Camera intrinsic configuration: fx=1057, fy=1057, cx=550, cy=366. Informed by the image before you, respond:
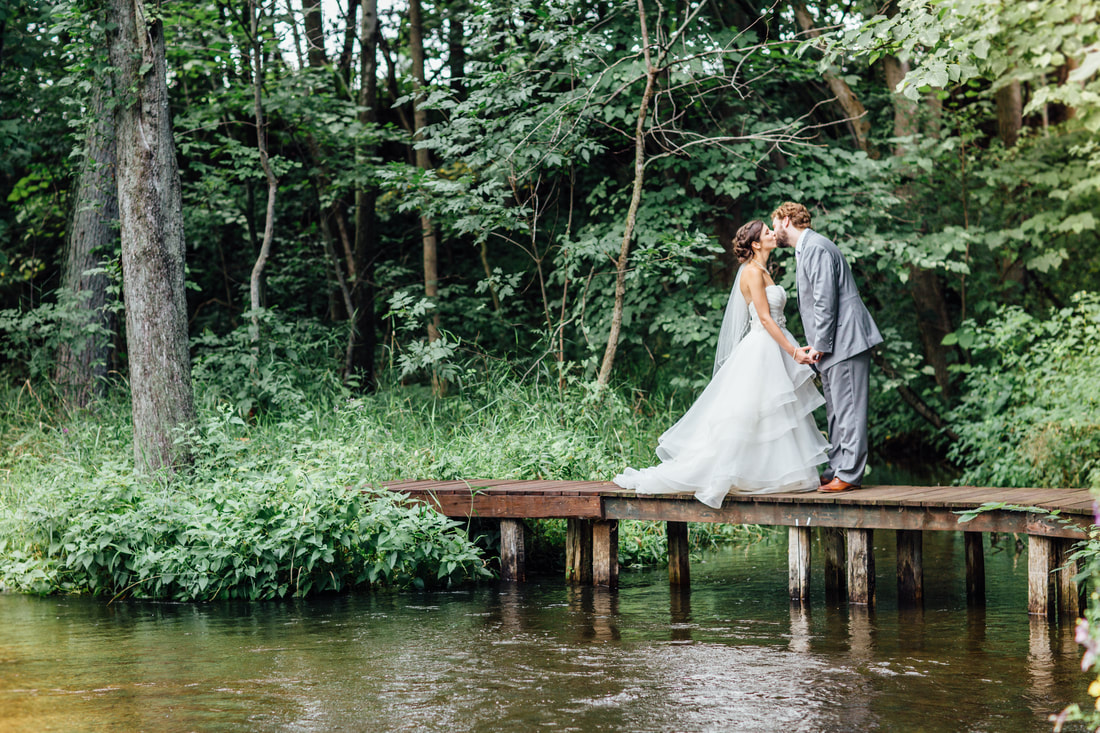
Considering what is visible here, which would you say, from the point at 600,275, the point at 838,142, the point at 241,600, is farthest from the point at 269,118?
the point at 241,600

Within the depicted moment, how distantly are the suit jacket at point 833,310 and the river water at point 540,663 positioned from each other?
1796mm

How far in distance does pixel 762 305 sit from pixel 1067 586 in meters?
2.70

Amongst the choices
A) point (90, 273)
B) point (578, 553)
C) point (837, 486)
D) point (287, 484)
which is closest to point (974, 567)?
point (837, 486)

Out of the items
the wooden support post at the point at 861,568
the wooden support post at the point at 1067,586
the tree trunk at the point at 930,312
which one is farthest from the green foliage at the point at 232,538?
the tree trunk at the point at 930,312

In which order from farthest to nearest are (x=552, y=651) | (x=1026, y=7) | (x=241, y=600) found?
(x=241, y=600) < (x=552, y=651) < (x=1026, y=7)

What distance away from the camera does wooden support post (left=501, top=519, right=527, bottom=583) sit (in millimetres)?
8414

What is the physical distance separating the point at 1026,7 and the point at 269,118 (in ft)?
42.1

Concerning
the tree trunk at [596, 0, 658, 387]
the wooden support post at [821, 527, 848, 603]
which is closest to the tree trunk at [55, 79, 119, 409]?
the tree trunk at [596, 0, 658, 387]

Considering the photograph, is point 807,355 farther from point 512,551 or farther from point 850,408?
point 512,551

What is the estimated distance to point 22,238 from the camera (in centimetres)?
1620

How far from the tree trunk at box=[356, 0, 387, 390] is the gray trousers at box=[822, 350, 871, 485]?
817 cm

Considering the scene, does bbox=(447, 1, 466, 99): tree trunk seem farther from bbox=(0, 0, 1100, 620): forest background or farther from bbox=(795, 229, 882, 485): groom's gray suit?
bbox=(795, 229, 882, 485): groom's gray suit

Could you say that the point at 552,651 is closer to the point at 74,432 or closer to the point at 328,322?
the point at 74,432

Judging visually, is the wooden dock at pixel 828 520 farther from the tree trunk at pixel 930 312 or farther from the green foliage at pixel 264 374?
the tree trunk at pixel 930 312
